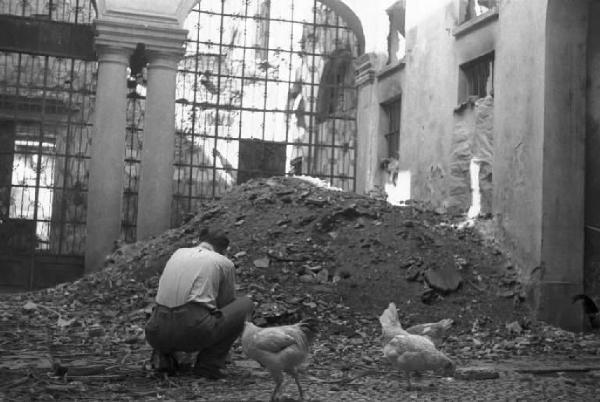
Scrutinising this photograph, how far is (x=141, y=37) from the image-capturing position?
17109 mm

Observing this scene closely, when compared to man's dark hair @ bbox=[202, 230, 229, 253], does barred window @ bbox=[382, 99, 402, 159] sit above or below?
above

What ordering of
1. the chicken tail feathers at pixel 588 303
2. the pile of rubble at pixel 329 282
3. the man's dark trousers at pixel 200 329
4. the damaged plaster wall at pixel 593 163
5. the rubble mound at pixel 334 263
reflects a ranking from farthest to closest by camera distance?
the damaged plaster wall at pixel 593 163 → the rubble mound at pixel 334 263 → the chicken tail feathers at pixel 588 303 → the pile of rubble at pixel 329 282 → the man's dark trousers at pixel 200 329

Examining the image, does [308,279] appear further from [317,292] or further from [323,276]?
[317,292]

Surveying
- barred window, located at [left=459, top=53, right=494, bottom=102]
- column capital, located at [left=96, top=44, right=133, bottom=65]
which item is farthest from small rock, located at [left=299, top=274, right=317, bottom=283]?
column capital, located at [left=96, top=44, right=133, bottom=65]

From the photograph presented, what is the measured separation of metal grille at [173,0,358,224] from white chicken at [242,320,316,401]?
45.7ft

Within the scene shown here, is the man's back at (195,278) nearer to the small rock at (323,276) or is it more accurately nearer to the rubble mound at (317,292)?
the rubble mound at (317,292)

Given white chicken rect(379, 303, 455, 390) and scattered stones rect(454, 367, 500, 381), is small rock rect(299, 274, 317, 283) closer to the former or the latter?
scattered stones rect(454, 367, 500, 381)

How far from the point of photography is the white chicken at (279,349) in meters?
6.03

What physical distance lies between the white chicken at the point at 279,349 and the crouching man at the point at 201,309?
0.49 m

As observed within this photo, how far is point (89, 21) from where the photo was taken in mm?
19828

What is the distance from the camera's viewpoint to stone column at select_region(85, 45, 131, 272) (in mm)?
16875

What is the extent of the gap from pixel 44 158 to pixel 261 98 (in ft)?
18.1

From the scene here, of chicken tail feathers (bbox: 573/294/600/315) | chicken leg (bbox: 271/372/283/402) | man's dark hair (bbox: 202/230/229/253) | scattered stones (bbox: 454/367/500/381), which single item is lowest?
scattered stones (bbox: 454/367/500/381)

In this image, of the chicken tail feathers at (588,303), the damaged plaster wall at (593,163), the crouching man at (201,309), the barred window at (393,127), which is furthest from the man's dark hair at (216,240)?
the barred window at (393,127)
